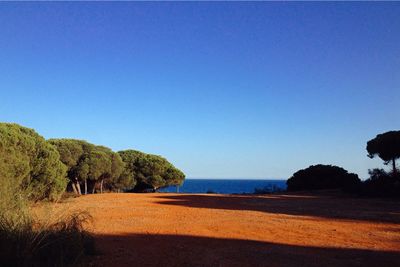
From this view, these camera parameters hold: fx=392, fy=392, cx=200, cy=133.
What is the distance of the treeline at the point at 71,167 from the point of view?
14520mm

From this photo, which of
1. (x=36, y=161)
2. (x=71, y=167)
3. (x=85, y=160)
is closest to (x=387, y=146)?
(x=85, y=160)

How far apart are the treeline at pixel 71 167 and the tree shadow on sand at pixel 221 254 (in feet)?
9.61

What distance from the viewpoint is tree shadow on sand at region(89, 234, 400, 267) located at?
7.14 meters

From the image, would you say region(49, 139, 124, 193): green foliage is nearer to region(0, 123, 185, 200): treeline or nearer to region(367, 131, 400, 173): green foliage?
region(0, 123, 185, 200): treeline

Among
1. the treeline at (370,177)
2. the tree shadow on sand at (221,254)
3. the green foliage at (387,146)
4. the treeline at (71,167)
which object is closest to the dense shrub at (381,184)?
the treeline at (370,177)

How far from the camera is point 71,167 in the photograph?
30344 millimetres

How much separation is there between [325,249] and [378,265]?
4.83ft

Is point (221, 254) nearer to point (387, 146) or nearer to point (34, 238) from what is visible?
point (34, 238)

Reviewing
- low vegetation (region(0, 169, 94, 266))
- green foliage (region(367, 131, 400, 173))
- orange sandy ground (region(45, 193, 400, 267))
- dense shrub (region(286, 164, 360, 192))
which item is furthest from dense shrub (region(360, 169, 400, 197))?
low vegetation (region(0, 169, 94, 266))

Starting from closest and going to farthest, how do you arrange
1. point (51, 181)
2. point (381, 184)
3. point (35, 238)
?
point (35, 238) < point (51, 181) < point (381, 184)

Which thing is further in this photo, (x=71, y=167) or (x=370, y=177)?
(x=71, y=167)

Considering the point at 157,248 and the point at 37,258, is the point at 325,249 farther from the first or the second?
the point at 37,258

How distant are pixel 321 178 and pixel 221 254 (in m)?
31.2

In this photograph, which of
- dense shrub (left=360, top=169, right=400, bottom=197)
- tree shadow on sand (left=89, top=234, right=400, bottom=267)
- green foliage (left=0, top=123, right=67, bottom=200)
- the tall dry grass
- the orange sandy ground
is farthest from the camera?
dense shrub (left=360, top=169, right=400, bottom=197)
